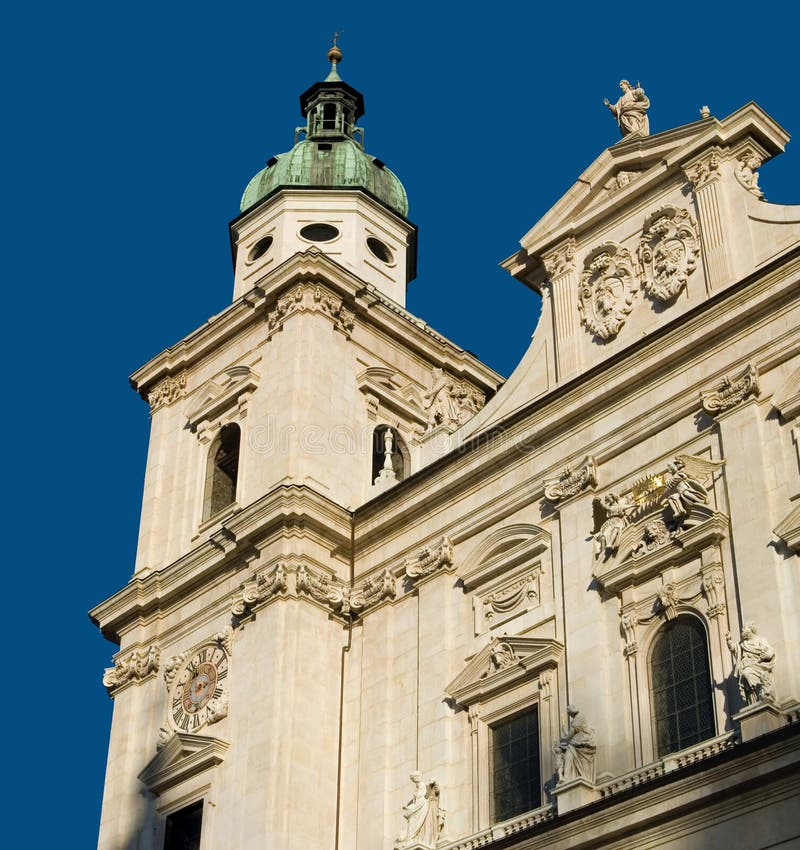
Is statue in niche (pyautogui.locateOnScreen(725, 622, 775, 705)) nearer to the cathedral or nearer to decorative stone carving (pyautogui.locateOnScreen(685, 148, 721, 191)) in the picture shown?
the cathedral

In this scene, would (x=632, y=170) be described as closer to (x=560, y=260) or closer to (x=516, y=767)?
(x=560, y=260)

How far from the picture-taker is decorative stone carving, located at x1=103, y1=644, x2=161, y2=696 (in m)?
36.4

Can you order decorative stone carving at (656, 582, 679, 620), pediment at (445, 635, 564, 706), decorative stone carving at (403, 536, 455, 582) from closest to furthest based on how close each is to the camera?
decorative stone carving at (656, 582, 679, 620) < pediment at (445, 635, 564, 706) < decorative stone carving at (403, 536, 455, 582)

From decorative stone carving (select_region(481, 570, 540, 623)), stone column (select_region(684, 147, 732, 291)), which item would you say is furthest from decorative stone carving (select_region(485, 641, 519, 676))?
stone column (select_region(684, 147, 732, 291))

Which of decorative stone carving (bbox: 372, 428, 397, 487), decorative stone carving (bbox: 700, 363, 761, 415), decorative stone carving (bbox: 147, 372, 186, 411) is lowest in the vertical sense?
decorative stone carving (bbox: 700, 363, 761, 415)

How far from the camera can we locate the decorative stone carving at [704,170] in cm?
3244

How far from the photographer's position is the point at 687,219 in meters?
32.5

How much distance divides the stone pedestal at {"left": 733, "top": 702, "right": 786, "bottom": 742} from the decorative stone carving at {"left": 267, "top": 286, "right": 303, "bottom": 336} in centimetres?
1688

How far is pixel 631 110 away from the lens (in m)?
35.6

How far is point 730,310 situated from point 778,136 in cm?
472

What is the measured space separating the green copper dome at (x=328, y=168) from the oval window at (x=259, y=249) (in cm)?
138

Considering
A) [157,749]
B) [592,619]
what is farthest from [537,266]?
[157,749]

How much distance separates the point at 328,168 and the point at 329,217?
2.09 meters

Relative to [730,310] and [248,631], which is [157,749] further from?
[730,310]
